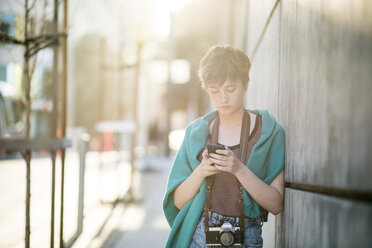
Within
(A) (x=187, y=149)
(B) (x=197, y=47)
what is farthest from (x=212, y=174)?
(B) (x=197, y=47)

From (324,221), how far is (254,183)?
14.8 inches

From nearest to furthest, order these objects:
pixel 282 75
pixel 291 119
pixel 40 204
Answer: pixel 291 119, pixel 282 75, pixel 40 204

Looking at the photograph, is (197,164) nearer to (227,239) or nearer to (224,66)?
(227,239)

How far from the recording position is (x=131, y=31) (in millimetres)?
8984

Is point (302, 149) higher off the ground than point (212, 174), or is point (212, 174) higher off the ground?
point (302, 149)

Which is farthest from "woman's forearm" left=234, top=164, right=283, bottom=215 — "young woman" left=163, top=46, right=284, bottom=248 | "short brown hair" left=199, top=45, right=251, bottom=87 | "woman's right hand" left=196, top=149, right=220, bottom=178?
"short brown hair" left=199, top=45, right=251, bottom=87

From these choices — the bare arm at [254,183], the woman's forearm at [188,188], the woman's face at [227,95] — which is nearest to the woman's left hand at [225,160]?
the bare arm at [254,183]

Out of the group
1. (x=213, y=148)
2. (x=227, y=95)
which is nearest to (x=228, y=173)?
(x=213, y=148)

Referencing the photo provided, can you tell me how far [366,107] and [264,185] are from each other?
0.72 m

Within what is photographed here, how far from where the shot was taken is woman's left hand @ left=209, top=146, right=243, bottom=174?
1593 millimetres

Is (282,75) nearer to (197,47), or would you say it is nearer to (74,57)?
(197,47)

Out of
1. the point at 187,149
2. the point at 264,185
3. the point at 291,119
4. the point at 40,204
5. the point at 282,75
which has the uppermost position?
the point at 282,75

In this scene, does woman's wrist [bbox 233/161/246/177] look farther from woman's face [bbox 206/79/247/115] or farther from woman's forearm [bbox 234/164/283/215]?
woman's face [bbox 206/79/247/115]

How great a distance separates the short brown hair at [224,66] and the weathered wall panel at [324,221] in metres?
0.57
